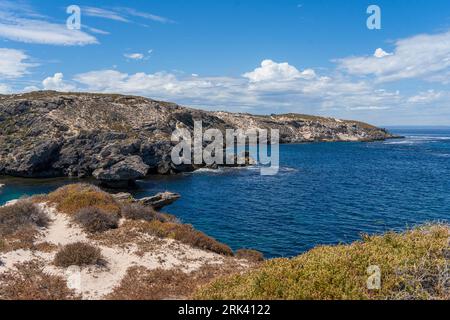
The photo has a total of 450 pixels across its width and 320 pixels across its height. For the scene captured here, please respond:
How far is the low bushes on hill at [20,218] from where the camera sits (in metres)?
24.7

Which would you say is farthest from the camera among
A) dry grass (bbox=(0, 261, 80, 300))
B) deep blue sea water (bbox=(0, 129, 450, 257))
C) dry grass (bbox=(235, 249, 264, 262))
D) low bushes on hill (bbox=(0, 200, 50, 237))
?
deep blue sea water (bbox=(0, 129, 450, 257))

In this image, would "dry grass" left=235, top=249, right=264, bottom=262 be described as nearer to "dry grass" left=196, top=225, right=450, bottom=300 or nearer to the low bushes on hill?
"dry grass" left=196, top=225, right=450, bottom=300

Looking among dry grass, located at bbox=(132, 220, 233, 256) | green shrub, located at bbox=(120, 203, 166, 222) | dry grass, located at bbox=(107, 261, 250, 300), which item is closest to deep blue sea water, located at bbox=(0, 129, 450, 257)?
dry grass, located at bbox=(132, 220, 233, 256)

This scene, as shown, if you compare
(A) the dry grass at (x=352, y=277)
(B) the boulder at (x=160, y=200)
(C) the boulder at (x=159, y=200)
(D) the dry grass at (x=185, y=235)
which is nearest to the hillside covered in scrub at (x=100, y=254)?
(D) the dry grass at (x=185, y=235)

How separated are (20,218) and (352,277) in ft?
76.3

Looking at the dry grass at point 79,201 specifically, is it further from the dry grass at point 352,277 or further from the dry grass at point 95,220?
the dry grass at point 352,277

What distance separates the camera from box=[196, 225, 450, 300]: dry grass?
11891 millimetres

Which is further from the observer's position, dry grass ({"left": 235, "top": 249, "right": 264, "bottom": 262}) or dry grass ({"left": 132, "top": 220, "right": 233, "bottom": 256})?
dry grass ({"left": 235, "top": 249, "right": 264, "bottom": 262})

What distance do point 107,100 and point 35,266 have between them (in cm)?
10621

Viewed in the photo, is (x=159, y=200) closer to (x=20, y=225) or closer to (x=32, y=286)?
(x=20, y=225)

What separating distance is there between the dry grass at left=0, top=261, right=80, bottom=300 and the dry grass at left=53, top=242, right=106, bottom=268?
43.3 inches

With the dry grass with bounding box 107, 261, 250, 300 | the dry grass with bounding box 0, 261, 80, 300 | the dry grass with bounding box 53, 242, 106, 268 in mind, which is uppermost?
the dry grass with bounding box 53, 242, 106, 268

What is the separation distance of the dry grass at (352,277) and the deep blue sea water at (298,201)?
11593 millimetres
